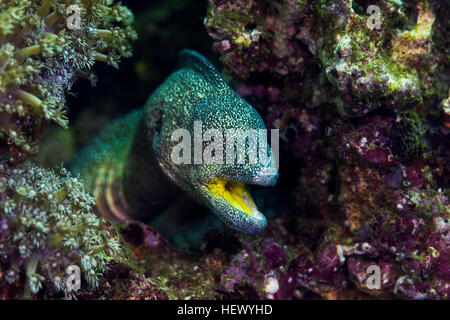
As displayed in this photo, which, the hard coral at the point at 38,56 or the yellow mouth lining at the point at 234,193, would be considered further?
the yellow mouth lining at the point at 234,193

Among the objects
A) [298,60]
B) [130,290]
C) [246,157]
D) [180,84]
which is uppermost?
[298,60]

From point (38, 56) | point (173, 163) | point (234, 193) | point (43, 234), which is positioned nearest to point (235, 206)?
point (234, 193)

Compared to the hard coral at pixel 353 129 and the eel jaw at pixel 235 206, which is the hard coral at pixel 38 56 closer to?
the hard coral at pixel 353 129

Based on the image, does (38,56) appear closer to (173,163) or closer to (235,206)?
(173,163)

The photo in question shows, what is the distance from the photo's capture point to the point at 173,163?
10.1ft

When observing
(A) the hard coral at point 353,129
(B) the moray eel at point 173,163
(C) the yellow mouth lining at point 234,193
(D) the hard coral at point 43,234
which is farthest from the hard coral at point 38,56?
(C) the yellow mouth lining at point 234,193

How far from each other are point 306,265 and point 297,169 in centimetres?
98

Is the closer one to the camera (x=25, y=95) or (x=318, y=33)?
(x=25, y=95)

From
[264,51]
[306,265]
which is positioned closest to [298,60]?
[264,51]

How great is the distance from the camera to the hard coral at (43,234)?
211 centimetres

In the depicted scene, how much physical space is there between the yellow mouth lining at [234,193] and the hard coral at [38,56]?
1.20 meters

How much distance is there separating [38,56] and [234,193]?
175cm

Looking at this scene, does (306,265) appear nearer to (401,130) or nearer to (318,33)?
(401,130)

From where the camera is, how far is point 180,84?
3303 millimetres
